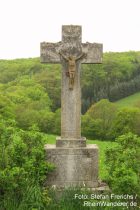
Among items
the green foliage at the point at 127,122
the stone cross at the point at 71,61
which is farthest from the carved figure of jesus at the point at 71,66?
the green foliage at the point at 127,122

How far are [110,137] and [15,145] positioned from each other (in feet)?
147

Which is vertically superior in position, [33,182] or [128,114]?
[128,114]

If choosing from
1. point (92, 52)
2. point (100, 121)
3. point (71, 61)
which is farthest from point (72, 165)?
point (100, 121)

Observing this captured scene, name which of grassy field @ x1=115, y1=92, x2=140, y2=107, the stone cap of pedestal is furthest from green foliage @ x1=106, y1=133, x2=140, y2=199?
grassy field @ x1=115, y1=92, x2=140, y2=107

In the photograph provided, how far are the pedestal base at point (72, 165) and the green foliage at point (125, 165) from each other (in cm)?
40

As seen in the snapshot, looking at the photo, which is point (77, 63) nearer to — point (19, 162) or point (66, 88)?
point (66, 88)

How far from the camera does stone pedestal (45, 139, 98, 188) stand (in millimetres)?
10844

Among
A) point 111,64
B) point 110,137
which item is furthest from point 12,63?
point 110,137

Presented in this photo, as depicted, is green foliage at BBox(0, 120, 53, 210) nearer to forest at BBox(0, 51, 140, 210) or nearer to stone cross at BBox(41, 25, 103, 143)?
forest at BBox(0, 51, 140, 210)

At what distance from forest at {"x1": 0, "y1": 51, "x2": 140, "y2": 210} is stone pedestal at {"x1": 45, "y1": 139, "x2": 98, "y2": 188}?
260 millimetres

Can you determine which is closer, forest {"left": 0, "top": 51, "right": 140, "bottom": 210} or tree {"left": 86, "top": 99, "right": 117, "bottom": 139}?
forest {"left": 0, "top": 51, "right": 140, "bottom": 210}

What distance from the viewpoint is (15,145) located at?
A: 10133 millimetres

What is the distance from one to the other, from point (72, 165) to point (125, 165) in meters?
1.43

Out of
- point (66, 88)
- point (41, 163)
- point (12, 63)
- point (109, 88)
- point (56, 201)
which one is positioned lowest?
point (56, 201)
